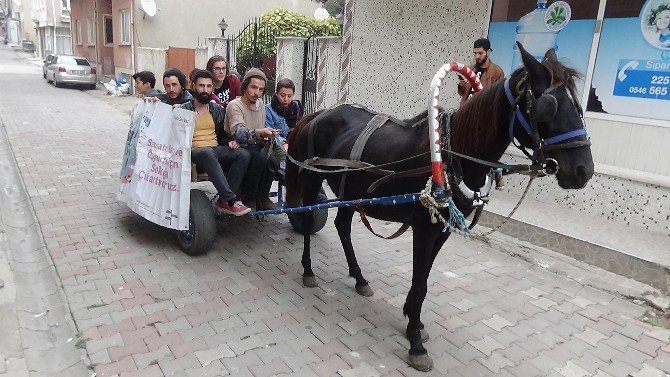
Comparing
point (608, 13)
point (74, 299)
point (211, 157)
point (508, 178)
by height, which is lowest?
point (74, 299)

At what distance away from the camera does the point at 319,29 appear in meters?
13.9

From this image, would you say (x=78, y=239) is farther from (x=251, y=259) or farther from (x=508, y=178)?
(x=508, y=178)

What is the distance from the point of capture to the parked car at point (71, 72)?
20.9 m

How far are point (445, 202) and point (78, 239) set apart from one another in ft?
12.7

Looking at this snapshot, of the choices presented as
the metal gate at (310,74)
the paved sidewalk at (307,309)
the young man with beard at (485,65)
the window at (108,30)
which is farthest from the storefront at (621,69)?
the window at (108,30)

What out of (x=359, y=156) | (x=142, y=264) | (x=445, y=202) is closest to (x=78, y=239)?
(x=142, y=264)

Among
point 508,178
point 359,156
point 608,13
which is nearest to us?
point 359,156

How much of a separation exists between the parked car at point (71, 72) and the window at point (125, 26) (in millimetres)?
2283

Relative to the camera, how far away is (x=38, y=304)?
12.2ft

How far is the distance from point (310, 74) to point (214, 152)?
6.28 m

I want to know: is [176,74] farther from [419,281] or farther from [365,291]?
[419,281]

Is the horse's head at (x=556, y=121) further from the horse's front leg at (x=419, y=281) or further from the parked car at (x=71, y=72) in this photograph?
the parked car at (x=71, y=72)

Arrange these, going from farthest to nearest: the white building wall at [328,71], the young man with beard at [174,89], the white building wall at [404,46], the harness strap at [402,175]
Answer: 1. the white building wall at [328,71]
2. the white building wall at [404,46]
3. the young man with beard at [174,89]
4. the harness strap at [402,175]

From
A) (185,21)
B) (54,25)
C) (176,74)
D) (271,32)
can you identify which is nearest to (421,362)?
(176,74)
